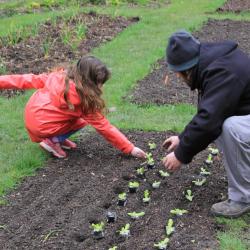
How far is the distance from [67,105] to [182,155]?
1697mm

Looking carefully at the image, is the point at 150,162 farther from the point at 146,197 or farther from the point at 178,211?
the point at 178,211

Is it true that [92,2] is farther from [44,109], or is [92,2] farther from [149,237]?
[149,237]

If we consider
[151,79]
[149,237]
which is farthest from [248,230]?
[151,79]

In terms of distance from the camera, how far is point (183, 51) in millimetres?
4234

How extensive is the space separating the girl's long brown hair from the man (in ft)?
3.99

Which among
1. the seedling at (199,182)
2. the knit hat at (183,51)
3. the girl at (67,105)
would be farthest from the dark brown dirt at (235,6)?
the knit hat at (183,51)

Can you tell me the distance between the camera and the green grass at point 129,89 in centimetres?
574

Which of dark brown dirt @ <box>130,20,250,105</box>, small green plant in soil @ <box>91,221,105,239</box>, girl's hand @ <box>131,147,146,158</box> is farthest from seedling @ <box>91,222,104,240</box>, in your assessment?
dark brown dirt @ <box>130,20,250,105</box>

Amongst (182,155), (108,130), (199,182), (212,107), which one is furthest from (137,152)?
(212,107)

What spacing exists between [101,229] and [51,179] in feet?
4.11

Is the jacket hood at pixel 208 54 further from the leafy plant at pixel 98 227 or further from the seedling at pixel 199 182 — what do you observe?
the leafy plant at pixel 98 227

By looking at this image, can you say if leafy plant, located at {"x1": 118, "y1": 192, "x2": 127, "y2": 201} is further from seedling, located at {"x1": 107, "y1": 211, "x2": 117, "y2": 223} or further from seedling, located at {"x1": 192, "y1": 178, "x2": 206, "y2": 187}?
seedling, located at {"x1": 192, "y1": 178, "x2": 206, "y2": 187}

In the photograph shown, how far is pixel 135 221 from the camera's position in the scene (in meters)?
4.56

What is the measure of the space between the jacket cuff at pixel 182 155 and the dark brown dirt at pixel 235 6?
966cm
